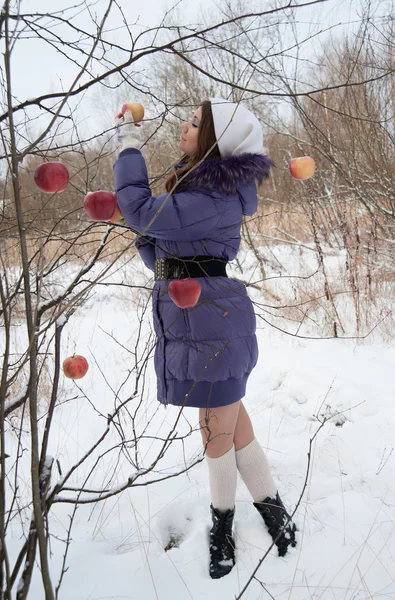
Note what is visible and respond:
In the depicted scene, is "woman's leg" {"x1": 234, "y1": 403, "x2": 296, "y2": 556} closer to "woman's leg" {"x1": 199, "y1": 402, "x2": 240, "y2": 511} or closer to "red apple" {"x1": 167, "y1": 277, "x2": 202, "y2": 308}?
"woman's leg" {"x1": 199, "y1": 402, "x2": 240, "y2": 511}

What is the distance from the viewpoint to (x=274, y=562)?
1.48 meters

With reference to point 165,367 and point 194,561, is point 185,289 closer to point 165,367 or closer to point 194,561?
point 165,367

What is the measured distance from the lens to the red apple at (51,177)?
110 cm

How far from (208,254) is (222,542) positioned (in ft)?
3.30

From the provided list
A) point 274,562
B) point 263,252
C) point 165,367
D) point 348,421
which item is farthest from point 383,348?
point 263,252

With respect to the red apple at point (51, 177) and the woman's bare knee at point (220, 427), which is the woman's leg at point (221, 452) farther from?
the red apple at point (51, 177)

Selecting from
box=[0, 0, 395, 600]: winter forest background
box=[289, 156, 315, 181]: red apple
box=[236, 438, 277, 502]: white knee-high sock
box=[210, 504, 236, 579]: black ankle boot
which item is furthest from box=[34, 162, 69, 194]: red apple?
box=[210, 504, 236, 579]: black ankle boot

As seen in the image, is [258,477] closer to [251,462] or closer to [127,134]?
[251,462]

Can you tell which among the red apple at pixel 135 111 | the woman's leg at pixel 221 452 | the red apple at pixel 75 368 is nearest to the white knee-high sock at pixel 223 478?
the woman's leg at pixel 221 452

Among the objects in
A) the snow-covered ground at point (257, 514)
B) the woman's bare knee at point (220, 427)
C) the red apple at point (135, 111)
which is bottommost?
the snow-covered ground at point (257, 514)

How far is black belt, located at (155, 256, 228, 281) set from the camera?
1.36 metres

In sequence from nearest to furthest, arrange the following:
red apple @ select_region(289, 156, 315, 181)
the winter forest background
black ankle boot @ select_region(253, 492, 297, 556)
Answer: the winter forest background < black ankle boot @ select_region(253, 492, 297, 556) < red apple @ select_region(289, 156, 315, 181)

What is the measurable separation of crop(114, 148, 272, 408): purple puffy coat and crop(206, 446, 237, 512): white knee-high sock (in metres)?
0.25

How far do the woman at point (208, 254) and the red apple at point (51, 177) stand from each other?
17 cm
